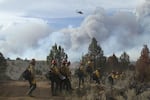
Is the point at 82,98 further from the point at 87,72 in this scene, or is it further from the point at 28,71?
the point at 87,72

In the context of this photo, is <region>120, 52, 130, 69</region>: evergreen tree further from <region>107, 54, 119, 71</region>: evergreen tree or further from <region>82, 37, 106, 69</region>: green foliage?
<region>82, 37, 106, 69</region>: green foliage

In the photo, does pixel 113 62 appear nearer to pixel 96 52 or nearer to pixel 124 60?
pixel 124 60

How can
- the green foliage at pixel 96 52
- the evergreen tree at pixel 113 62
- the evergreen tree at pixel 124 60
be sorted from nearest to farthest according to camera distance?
the green foliage at pixel 96 52, the evergreen tree at pixel 113 62, the evergreen tree at pixel 124 60

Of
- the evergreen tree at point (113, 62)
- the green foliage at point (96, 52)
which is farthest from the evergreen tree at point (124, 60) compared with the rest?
the green foliage at point (96, 52)

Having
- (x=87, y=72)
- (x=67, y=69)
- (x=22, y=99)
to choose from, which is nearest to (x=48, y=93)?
(x=67, y=69)

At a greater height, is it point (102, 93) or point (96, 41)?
point (96, 41)

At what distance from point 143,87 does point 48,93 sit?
7.51 metres

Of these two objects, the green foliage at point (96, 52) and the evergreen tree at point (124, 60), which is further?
the evergreen tree at point (124, 60)

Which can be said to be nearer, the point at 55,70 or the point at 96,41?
the point at 55,70

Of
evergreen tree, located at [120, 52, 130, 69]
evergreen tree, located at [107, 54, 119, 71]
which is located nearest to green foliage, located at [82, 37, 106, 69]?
evergreen tree, located at [107, 54, 119, 71]

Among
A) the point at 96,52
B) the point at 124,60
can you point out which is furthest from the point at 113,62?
the point at 96,52

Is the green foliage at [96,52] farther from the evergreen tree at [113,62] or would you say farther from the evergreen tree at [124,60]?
the evergreen tree at [124,60]

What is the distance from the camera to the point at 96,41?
62.9 m

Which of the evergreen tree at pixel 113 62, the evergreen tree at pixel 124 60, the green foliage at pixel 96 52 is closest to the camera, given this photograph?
the green foliage at pixel 96 52
